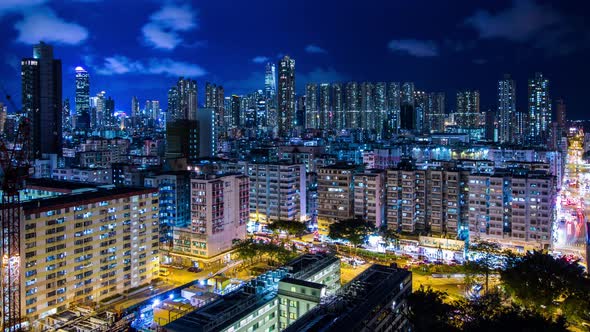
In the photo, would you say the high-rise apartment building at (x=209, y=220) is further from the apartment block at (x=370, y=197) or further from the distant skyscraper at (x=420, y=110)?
the distant skyscraper at (x=420, y=110)

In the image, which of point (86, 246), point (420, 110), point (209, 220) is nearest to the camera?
point (86, 246)

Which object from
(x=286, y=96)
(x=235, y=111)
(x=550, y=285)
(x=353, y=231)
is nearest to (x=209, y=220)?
(x=353, y=231)

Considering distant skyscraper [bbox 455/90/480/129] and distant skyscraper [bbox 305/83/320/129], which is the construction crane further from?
distant skyscraper [bbox 455/90/480/129]

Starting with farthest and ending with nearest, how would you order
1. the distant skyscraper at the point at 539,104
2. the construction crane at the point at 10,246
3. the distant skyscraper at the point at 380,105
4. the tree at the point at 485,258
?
the distant skyscraper at the point at 380,105 < the distant skyscraper at the point at 539,104 < the tree at the point at 485,258 < the construction crane at the point at 10,246

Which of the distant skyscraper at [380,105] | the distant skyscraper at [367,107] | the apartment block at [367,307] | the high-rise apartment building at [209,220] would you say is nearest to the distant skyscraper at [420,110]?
the distant skyscraper at [380,105]

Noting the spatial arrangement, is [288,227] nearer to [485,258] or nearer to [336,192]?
[336,192]

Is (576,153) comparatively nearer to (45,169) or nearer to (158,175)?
(158,175)
